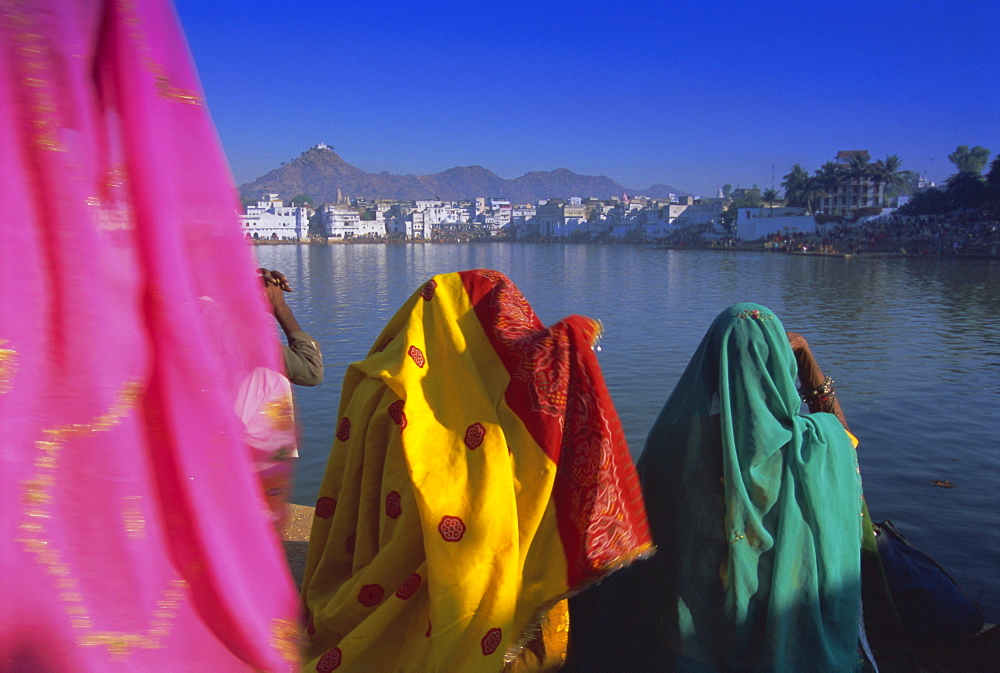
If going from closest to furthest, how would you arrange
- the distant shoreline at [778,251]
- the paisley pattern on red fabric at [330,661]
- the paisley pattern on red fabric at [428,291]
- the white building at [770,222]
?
the paisley pattern on red fabric at [330,661] < the paisley pattern on red fabric at [428,291] < the distant shoreline at [778,251] < the white building at [770,222]

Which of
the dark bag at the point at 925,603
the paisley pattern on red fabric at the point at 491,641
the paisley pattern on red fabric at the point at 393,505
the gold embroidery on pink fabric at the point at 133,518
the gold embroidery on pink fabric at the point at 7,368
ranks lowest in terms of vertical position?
the dark bag at the point at 925,603

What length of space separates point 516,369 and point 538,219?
11201 cm

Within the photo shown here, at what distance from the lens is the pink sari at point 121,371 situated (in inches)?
28.7

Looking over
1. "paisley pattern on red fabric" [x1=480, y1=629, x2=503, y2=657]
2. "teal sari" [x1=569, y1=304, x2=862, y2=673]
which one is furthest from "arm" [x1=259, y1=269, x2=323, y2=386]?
"teal sari" [x1=569, y1=304, x2=862, y2=673]

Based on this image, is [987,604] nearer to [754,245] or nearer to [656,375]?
[656,375]

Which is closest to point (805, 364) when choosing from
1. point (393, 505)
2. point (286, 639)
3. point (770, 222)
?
point (393, 505)

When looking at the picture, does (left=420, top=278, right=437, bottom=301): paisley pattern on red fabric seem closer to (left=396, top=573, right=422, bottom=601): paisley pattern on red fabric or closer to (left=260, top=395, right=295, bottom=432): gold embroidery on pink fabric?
(left=396, top=573, right=422, bottom=601): paisley pattern on red fabric

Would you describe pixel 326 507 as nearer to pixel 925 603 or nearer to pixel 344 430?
pixel 344 430

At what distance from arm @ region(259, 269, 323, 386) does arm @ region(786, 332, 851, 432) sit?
158 centimetres

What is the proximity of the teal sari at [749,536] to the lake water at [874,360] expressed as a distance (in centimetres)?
197

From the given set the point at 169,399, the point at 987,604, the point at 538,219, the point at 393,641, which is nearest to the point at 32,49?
the point at 169,399

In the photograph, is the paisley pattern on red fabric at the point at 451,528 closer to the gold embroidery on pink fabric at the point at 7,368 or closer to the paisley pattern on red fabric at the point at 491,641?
the paisley pattern on red fabric at the point at 491,641

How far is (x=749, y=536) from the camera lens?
185cm

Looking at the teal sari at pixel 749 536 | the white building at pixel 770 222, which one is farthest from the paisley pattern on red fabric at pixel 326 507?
the white building at pixel 770 222
